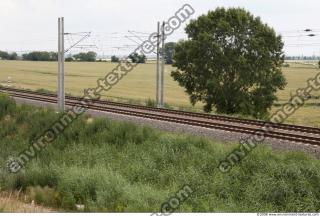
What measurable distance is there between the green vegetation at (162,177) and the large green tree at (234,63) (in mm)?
14730

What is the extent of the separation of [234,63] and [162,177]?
1962 centimetres

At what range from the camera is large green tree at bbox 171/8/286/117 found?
3478cm

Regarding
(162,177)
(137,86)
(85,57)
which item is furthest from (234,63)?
(85,57)

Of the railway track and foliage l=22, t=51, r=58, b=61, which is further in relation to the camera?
foliage l=22, t=51, r=58, b=61

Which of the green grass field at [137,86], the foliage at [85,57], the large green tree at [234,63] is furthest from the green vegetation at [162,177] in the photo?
the foliage at [85,57]

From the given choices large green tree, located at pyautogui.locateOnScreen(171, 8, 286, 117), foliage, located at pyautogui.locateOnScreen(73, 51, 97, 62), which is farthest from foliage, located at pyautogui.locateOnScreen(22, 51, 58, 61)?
large green tree, located at pyautogui.locateOnScreen(171, 8, 286, 117)

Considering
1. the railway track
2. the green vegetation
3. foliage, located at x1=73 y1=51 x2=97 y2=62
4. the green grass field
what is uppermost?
foliage, located at x1=73 y1=51 x2=97 y2=62

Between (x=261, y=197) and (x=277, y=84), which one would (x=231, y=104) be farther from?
(x=261, y=197)

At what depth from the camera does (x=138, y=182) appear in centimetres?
1641

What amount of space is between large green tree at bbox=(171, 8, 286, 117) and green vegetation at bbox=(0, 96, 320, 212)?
1473 centimetres

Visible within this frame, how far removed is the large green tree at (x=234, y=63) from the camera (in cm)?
3478

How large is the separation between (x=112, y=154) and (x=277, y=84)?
715 inches

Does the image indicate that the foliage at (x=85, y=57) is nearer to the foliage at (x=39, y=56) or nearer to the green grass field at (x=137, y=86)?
the foliage at (x=39, y=56)

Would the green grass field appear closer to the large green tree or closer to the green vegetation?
the large green tree
